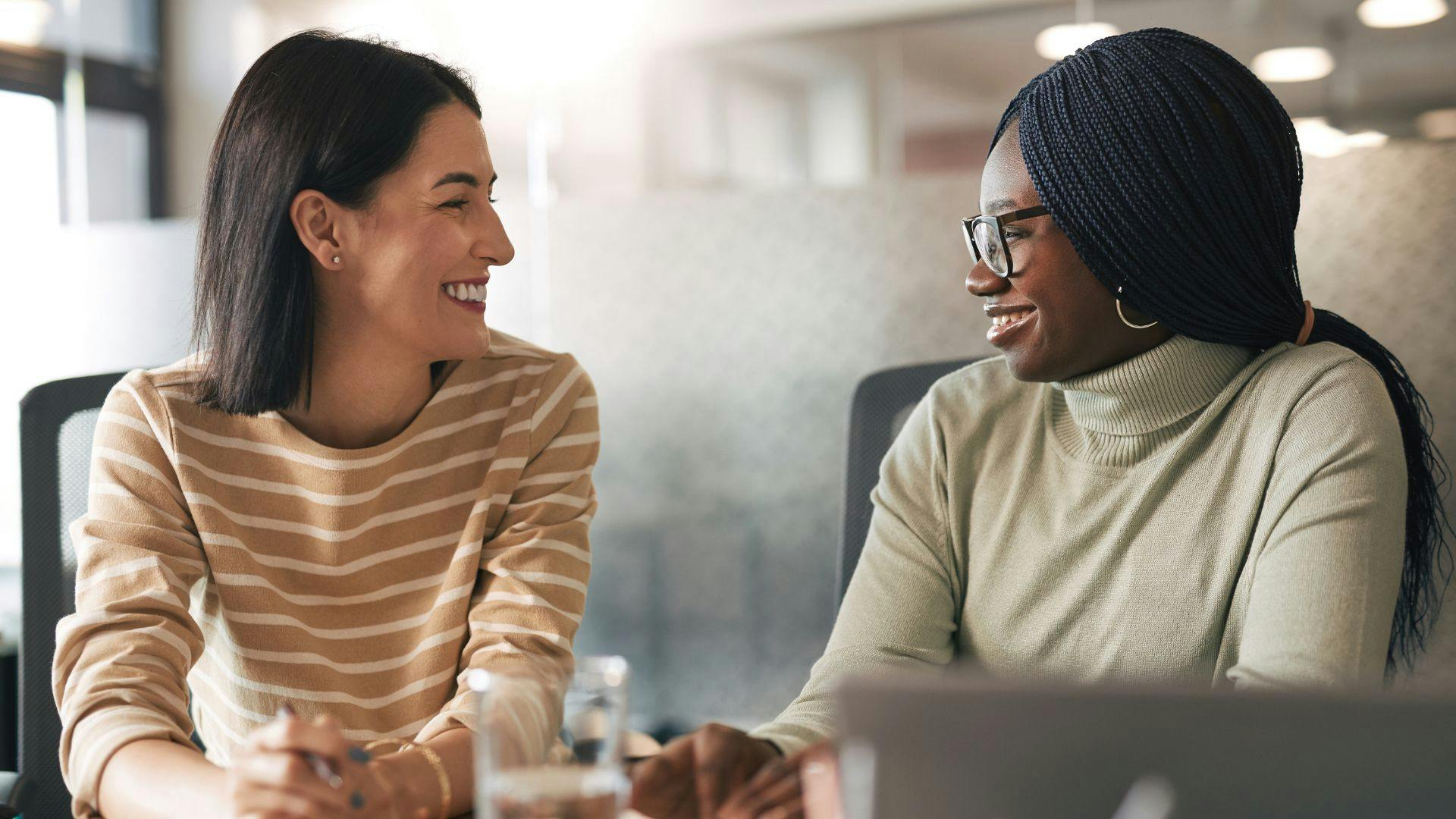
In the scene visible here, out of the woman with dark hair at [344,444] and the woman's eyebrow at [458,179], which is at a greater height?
the woman's eyebrow at [458,179]

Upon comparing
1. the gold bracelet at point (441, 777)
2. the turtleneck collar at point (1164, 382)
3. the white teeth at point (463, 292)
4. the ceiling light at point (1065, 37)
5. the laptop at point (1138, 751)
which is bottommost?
the gold bracelet at point (441, 777)

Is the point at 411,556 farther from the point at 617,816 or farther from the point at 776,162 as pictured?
the point at 776,162

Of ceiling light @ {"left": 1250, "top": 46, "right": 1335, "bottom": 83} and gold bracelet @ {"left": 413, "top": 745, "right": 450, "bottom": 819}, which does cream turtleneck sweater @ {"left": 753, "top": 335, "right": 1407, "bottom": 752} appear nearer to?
gold bracelet @ {"left": 413, "top": 745, "right": 450, "bottom": 819}

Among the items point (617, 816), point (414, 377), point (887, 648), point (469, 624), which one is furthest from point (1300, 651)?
point (414, 377)

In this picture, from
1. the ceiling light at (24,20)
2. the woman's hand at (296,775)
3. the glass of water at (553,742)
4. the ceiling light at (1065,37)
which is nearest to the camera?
the glass of water at (553,742)

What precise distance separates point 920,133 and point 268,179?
98cm

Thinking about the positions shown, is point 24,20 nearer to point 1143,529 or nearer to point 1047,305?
point 1047,305

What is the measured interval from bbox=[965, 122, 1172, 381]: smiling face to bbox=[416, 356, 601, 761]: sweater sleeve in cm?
46

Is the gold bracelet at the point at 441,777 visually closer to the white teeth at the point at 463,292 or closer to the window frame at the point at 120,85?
the white teeth at the point at 463,292

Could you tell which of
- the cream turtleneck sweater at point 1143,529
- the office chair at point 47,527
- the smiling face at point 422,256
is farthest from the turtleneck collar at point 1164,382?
the office chair at point 47,527

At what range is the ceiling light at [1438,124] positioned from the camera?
158 cm

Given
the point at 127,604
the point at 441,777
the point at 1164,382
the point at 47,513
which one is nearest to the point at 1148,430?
the point at 1164,382

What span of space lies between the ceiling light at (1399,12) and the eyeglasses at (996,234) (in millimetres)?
799

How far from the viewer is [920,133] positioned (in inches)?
72.1
